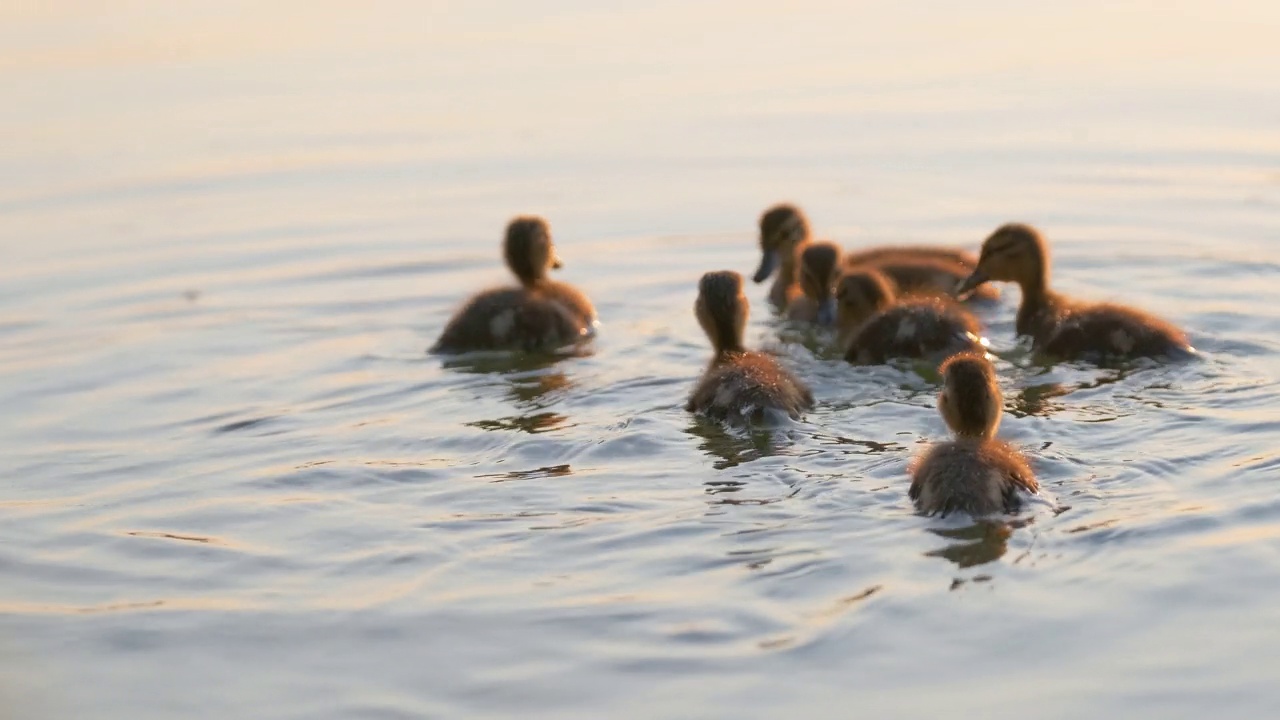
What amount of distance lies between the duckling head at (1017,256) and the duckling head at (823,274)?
71 cm

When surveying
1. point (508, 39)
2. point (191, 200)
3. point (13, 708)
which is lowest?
point (13, 708)

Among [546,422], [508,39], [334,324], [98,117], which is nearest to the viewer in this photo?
[546,422]

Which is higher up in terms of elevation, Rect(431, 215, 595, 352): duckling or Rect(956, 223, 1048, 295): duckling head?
Rect(956, 223, 1048, 295): duckling head

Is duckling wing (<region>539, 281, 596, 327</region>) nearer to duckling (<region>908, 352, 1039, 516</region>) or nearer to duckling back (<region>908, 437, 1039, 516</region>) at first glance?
duckling (<region>908, 352, 1039, 516</region>)

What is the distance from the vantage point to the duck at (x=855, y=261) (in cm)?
916

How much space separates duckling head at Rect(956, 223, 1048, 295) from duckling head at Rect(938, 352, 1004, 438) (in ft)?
7.92

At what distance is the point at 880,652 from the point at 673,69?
29.1ft

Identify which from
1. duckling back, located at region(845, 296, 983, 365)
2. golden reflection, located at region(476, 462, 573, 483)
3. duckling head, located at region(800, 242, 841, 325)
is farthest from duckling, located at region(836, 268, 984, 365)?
golden reflection, located at region(476, 462, 573, 483)

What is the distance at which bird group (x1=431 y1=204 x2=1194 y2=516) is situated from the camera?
582cm

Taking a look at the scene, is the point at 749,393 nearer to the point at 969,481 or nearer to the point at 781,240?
the point at 969,481

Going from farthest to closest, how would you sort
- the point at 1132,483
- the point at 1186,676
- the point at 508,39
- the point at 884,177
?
the point at 508,39
the point at 884,177
the point at 1132,483
the point at 1186,676

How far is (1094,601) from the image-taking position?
4.86m

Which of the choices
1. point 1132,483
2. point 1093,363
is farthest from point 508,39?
point 1132,483

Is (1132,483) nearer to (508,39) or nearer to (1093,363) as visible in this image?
(1093,363)
